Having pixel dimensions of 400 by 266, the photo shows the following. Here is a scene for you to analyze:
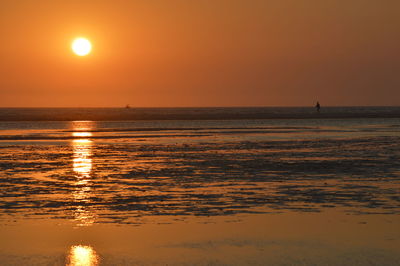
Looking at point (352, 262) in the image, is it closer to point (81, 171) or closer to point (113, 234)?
point (113, 234)

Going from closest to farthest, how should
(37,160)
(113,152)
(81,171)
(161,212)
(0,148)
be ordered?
(161,212)
(81,171)
(37,160)
(113,152)
(0,148)

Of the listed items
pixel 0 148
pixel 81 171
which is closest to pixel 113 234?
pixel 81 171

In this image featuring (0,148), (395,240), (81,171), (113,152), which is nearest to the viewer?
(395,240)

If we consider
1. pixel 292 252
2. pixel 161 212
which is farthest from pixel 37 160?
pixel 292 252

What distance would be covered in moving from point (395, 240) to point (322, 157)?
16939 mm

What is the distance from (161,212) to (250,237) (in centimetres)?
315

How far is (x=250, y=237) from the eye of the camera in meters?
12.5

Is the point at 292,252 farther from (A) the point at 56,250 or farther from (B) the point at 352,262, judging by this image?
(A) the point at 56,250

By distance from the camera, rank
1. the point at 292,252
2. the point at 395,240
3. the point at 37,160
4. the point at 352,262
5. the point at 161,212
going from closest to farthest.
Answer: the point at 352,262
the point at 292,252
the point at 395,240
the point at 161,212
the point at 37,160

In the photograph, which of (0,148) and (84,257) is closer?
(84,257)

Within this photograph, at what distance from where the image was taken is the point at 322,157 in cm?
2888

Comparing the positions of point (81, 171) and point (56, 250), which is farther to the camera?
point (81, 171)

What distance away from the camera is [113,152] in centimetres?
3291

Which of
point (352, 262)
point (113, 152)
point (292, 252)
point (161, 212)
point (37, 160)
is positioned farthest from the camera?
point (113, 152)
